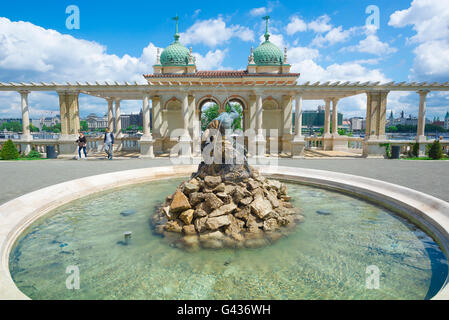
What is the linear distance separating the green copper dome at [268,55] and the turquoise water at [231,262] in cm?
2636

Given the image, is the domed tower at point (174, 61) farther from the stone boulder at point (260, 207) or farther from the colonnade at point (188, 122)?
the stone boulder at point (260, 207)

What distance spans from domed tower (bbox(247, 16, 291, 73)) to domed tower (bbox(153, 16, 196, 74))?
7.31 meters

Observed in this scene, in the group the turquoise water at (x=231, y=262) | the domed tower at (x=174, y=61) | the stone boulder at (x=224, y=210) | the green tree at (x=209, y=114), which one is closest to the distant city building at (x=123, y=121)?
the green tree at (x=209, y=114)

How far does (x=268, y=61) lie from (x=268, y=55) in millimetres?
735

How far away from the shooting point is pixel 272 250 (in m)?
5.33

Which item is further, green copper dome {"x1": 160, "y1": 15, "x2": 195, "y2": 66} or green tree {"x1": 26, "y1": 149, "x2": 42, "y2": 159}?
green copper dome {"x1": 160, "y1": 15, "x2": 195, "y2": 66}

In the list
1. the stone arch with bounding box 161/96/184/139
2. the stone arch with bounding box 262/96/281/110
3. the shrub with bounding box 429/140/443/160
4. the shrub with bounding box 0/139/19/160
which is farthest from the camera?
the stone arch with bounding box 161/96/184/139

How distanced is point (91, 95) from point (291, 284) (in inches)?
951

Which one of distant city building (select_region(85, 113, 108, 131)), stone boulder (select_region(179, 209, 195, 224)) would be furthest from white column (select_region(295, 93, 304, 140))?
distant city building (select_region(85, 113, 108, 131))

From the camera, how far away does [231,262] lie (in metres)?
4.82

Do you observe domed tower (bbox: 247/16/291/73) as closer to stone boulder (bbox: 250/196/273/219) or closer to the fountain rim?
the fountain rim

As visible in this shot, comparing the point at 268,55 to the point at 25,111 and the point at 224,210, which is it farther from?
the point at 224,210

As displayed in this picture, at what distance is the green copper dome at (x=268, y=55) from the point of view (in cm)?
2962

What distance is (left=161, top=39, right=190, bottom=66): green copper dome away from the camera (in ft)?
99.2
